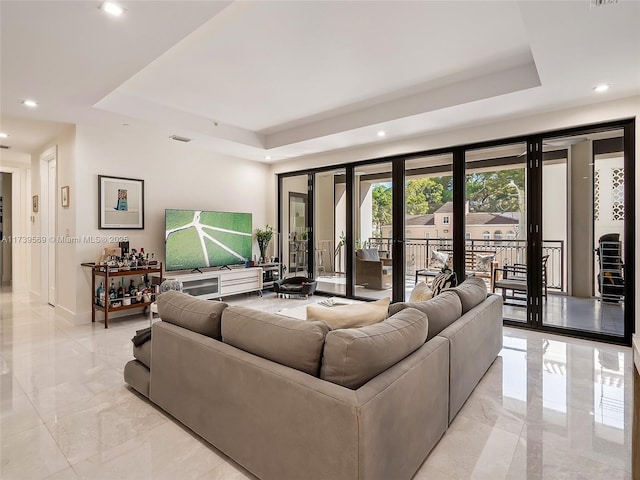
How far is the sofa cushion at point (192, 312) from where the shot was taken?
6.47ft

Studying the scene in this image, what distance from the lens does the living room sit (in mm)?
1865

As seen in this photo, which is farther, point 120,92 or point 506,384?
point 120,92

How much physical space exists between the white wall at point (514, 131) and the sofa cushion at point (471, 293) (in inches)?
74.3

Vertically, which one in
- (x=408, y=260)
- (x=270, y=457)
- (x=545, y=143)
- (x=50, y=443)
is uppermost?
(x=545, y=143)

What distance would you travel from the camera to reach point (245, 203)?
652 cm

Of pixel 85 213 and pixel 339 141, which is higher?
pixel 339 141

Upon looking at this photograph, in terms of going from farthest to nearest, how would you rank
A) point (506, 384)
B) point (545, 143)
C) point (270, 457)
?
point (545, 143), point (506, 384), point (270, 457)

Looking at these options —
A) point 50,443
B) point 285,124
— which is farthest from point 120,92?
point 50,443

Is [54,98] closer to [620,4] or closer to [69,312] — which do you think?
[69,312]

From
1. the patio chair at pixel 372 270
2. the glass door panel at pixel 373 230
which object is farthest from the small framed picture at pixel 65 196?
the patio chair at pixel 372 270

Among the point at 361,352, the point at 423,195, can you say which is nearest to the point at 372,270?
the point at 423,195

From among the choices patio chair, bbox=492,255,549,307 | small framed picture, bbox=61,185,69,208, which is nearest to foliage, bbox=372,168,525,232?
patio chair, bbox=492,255,549,307

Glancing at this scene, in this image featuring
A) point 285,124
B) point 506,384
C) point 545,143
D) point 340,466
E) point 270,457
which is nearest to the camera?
point 340,466

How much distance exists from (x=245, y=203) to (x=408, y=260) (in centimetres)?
317
